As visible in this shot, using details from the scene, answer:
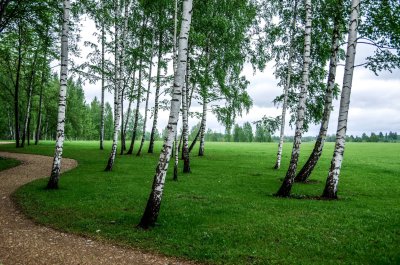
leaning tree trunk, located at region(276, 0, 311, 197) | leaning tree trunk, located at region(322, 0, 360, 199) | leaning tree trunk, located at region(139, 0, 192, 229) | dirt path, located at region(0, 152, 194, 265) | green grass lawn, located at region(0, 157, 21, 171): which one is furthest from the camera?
green grass lawn, located at region(0, 157, 21, 171)

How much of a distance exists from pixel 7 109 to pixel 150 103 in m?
56.0

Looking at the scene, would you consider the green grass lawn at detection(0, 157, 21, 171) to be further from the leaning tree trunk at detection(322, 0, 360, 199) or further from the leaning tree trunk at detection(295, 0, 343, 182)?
the leaning tree trunk at detection(322, 0, 360, 199)

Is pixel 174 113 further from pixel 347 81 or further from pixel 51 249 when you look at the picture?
pixel 347 81

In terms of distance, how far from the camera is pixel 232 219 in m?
12.3

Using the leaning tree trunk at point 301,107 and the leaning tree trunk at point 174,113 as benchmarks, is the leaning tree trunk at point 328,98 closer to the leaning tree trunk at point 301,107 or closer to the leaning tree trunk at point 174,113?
the leaning tree trunk at point 301,107

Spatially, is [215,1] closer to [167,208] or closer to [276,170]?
[276,170]

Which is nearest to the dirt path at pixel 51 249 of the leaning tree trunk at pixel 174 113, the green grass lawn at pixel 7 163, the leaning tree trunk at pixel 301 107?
the leaning tree trunk at pixel 174 113

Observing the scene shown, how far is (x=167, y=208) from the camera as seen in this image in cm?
1387

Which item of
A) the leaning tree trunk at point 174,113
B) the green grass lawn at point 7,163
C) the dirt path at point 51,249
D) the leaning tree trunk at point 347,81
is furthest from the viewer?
the green grass lawn at point 7,163

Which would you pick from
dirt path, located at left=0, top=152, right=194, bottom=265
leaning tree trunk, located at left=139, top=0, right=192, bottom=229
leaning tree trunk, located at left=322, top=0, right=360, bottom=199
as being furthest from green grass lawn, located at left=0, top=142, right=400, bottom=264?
leaning tree trunk, located at left=322, top=0, right=360, bottom=199

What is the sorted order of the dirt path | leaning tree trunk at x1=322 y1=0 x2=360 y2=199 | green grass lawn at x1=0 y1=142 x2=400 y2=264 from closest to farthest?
the dirt path, green grass lawn at x1=0 y1=142 x2=400 y2=264, leaning tree trunk at x1=322 y1=0 x2=360 y2=199

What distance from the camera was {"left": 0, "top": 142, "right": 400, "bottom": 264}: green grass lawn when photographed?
9102 mm

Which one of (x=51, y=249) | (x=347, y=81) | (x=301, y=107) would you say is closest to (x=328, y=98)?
(x=301, y=107)

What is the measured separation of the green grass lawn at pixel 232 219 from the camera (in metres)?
9.10
